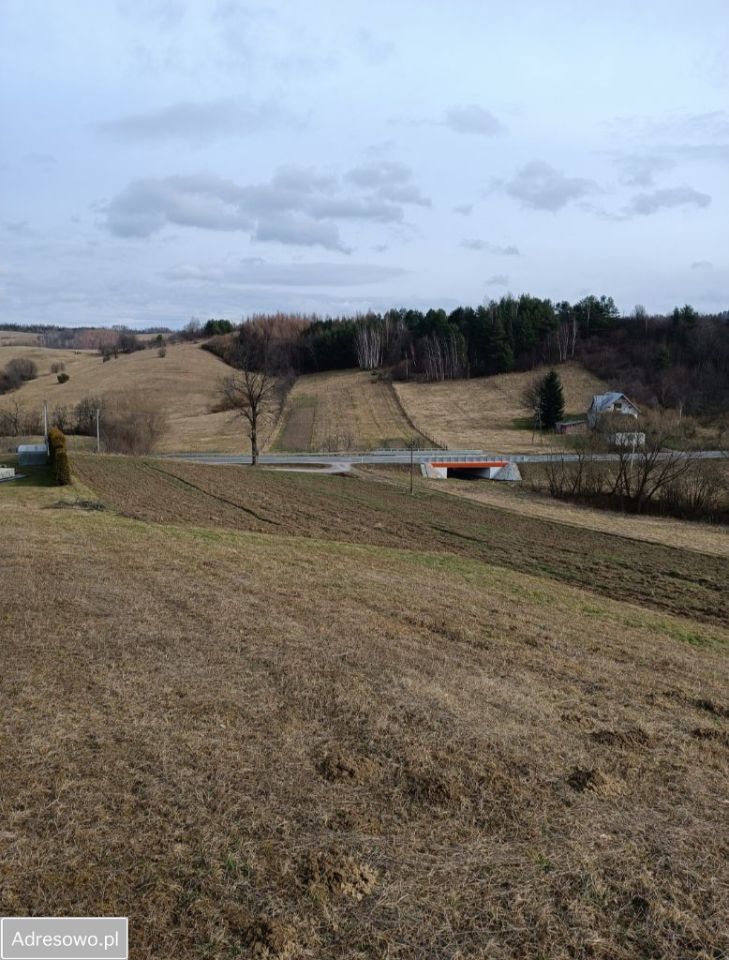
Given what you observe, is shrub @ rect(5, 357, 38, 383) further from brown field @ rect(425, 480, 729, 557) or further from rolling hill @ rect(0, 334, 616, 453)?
brown field @ rect(425, 480, 729, 557)

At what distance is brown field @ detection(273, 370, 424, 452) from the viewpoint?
66.4m

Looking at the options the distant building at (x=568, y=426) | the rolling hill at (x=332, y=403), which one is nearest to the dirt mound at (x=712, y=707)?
the rolling hill at (x=332, y=403)

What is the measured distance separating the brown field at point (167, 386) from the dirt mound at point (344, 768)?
5549cm

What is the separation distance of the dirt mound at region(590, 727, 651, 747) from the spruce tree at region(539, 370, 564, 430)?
2835 inches

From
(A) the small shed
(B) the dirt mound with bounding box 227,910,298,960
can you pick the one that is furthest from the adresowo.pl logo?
(A) the small shed

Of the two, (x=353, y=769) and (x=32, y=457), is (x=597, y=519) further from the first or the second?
(x=353, y=769)

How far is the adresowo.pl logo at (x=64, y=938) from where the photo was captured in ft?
13.9

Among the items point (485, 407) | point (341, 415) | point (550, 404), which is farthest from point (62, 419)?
point (550, 404)

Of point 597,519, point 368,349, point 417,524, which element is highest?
point 368,349

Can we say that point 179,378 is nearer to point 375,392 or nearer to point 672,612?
point 375,392

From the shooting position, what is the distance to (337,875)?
4.97m

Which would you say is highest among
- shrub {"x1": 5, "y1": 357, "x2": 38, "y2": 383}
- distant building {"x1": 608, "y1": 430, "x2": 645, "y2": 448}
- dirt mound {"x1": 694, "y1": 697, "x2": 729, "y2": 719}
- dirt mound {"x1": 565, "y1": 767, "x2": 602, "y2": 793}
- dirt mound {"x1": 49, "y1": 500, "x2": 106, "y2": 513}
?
shrub {"x1": 5, "y1": 357, "x2": 38, "y2": 383}

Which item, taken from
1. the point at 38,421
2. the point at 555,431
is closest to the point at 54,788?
the point at 38,421

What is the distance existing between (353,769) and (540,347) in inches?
4065
